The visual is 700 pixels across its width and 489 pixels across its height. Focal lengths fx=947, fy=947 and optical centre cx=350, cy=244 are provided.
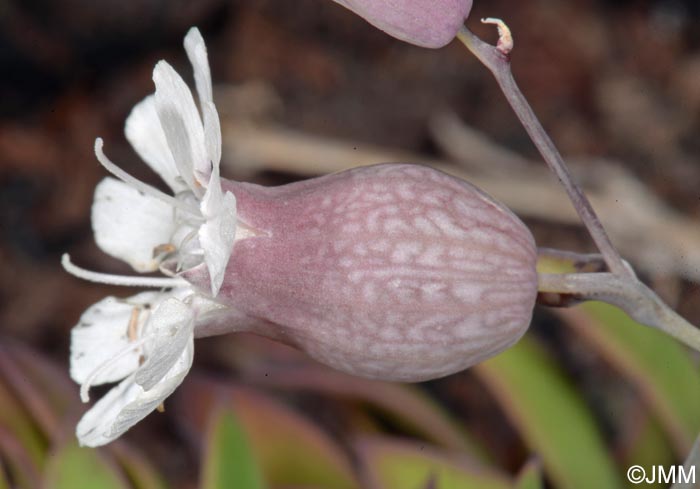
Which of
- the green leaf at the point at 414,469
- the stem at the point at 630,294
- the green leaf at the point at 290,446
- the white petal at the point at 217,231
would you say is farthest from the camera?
the green leaf at the point at 290,446

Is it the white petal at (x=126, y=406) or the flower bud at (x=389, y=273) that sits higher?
the flower bud at (x=389, y=273)

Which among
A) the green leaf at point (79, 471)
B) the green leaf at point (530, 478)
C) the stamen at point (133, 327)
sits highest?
the stamen at point (133, 327)

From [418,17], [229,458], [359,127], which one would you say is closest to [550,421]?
[229,458]

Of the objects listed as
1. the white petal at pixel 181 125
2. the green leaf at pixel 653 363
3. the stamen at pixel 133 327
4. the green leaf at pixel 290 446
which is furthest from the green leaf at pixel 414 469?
the white petal at pixel 181 125

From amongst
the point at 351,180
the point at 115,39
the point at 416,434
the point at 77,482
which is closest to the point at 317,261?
the point at 351,180

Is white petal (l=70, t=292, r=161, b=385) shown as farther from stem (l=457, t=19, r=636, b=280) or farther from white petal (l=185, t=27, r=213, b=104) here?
stem (l=457, t=19, r=636, b=280)

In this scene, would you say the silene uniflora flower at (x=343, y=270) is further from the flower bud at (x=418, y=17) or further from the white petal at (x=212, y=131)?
the flower bud at (x=418, y=17)
